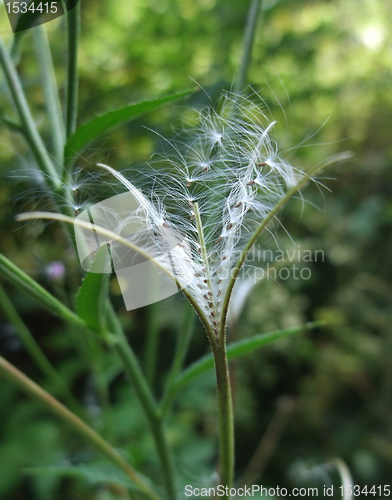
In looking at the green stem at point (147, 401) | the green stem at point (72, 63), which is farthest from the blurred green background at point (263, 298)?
the green stem at point (72, 63)

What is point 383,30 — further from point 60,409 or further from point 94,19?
point 60,409

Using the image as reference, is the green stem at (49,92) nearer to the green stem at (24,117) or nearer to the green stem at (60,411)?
the green stem at (24,117)

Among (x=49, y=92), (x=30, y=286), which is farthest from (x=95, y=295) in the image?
(x=49, y=92)

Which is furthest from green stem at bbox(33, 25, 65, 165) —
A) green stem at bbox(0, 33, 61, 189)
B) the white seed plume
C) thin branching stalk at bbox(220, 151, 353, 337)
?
thin branching stalk at bbox(220, 151, 353, 337)

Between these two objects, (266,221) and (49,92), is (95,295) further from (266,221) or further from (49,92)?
(49,92)

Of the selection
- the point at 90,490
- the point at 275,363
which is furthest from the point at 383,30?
the point at 90,490
